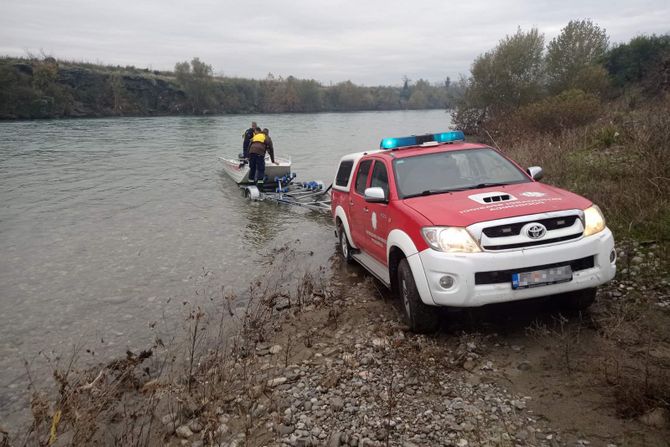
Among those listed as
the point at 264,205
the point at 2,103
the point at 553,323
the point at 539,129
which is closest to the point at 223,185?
the point at 264,205

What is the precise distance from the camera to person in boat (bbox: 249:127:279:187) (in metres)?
14.5

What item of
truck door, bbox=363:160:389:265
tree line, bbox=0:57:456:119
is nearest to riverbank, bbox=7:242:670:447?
truck door, bbox=363:160:389:265

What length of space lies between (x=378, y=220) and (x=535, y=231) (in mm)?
1910

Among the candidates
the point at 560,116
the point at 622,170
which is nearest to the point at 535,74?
the point at 560,116

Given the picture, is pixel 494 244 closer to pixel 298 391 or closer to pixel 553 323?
pixel 553 323

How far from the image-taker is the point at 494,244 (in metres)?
3.89

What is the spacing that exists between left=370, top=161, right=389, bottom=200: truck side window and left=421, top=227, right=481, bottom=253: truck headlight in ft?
4.07

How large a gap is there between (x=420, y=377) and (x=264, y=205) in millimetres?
10273

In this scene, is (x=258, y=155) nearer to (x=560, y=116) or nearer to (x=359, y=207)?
(x=359, y=207)

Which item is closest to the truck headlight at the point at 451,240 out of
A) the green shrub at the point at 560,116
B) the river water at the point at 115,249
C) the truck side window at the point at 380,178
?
the truck side window at the point at 380,178

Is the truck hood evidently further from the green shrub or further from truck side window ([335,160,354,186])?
the green shrub

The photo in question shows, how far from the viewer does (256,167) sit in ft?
49.4

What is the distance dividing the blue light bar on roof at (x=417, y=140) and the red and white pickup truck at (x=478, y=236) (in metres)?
0.58

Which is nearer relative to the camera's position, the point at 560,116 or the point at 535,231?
the point at 535,231
